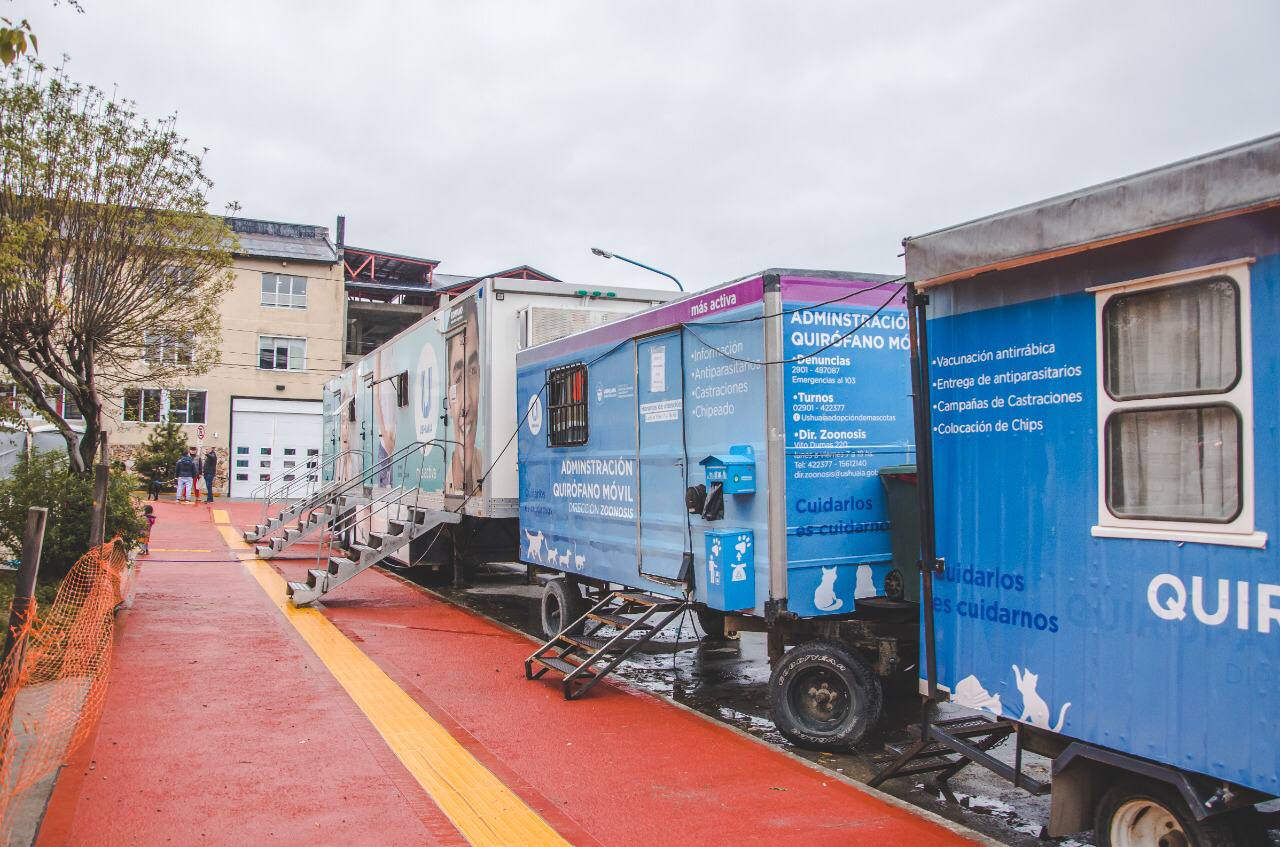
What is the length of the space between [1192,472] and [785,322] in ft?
10.1

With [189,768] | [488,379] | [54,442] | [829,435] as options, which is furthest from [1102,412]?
[54,442]

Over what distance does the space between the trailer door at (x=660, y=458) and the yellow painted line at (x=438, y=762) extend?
2254 millimetres

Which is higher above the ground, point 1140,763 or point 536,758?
point 1140,763

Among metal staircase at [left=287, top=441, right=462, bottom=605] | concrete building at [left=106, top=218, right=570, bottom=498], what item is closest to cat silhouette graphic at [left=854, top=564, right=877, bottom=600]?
metal staircase at [left=287, top=441, right=462, bottom=605]

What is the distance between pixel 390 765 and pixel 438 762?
0.29 metres

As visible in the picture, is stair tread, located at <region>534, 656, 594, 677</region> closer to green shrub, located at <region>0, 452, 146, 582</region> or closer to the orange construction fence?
the orange construction fence

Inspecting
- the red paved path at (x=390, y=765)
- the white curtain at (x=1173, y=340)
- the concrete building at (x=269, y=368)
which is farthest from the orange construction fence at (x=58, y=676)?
the concrete building at (x=269, y=368)

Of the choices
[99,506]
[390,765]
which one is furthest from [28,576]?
[99,506]

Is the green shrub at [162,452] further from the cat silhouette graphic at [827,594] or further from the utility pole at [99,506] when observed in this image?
the cat silhouette graphic at [827,594]

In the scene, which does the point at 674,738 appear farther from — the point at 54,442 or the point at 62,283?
the point at 54,442

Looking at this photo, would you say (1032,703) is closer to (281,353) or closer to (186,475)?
(186,475)

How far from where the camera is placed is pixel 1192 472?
3.93 m

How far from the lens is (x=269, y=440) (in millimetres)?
38250

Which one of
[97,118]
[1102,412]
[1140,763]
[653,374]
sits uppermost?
[97,118]
